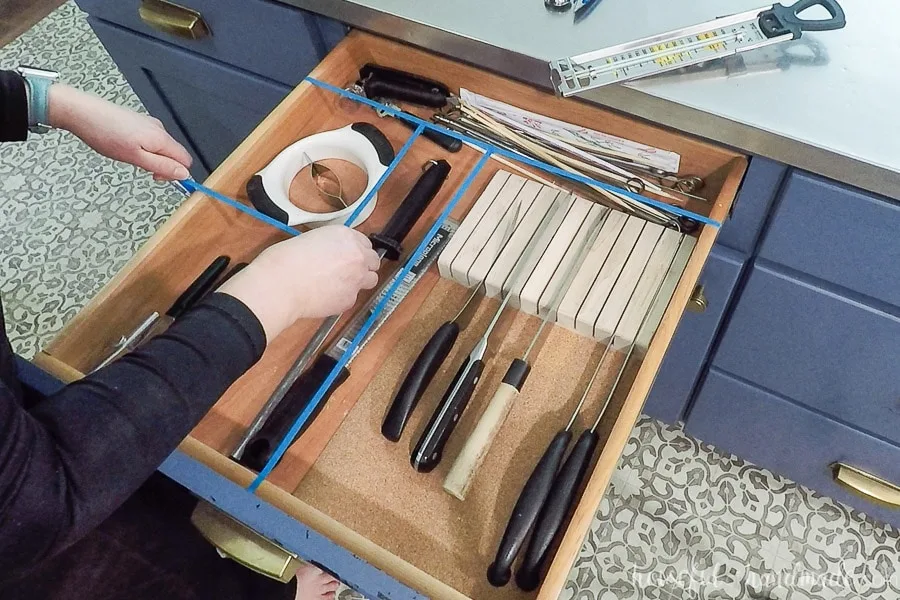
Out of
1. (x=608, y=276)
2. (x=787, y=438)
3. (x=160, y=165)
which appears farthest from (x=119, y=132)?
(x=787, y=438)

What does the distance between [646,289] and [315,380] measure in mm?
301

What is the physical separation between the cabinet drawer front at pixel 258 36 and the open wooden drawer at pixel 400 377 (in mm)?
102

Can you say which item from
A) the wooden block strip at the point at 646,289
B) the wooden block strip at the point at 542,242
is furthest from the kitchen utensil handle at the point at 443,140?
the wooden block strip at the point at 646,289

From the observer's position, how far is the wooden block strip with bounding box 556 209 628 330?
626mm

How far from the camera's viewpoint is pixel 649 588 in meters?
1.06

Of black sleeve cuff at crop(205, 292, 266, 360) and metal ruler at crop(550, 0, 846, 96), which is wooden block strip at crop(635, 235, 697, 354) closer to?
metal ruler at crop(550, 0, 846, 96)

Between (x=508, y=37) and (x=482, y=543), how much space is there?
45cm

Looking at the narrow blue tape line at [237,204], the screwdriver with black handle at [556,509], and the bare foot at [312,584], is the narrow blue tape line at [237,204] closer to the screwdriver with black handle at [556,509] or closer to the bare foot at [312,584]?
the screwdriver with black handle at [556,509]

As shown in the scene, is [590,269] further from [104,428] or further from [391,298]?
[104,428]

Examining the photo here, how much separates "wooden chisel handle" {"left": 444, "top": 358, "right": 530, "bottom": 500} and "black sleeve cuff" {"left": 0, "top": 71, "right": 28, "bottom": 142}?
556 millimetres

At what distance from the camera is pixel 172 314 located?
0.66 meters

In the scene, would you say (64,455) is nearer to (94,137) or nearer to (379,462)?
(379,462)

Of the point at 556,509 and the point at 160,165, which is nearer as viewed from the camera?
the point at 556,509

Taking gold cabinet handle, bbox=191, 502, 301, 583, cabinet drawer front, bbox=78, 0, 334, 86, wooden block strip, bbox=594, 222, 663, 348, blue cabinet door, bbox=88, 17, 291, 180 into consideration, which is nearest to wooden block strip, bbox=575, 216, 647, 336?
wooden block strip, bbox=594, 222, 663, 348
